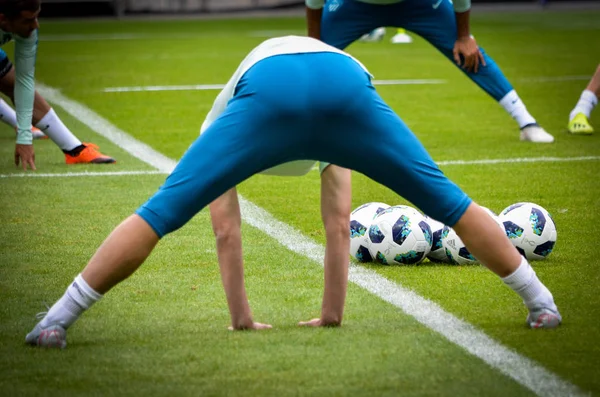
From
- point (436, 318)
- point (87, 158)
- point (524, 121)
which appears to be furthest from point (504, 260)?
point (524, 121)

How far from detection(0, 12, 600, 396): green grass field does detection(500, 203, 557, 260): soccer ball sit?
0.32 feet

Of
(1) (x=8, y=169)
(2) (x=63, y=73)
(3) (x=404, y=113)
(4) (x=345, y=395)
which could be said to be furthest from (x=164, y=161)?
(2) (x=63, y=73)

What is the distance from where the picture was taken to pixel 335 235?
496cm

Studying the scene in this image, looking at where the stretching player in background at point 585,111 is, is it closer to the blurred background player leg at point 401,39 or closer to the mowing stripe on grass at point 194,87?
the mowing stripe on grass at point 194,87

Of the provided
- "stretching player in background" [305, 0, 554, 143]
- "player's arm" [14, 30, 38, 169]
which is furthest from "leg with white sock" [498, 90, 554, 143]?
"player's arm" [14, 30, 38, 169]

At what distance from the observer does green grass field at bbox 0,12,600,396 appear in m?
4.30

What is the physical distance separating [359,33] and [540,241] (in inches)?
133

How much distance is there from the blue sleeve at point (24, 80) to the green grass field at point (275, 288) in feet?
1.72

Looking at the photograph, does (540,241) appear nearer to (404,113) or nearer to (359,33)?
(359,33)

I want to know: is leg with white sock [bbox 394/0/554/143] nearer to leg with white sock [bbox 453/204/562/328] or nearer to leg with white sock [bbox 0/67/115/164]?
leg with white sock [bbox 0/67/115/164]

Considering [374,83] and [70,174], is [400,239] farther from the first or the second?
[374,83]

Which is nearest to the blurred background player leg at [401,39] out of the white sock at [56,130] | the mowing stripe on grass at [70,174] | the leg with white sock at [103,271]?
the white sock at [56,130]

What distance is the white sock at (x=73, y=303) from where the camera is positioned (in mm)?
4484

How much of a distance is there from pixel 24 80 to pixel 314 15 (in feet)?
7.33
